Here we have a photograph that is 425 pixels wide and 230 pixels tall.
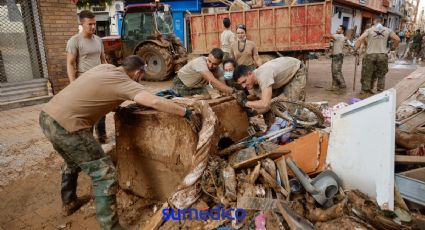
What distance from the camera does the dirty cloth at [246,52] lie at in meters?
6.03

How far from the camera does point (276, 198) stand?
101 inches

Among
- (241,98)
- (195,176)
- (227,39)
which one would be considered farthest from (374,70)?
(195,176)

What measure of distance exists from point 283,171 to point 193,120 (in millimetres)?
904

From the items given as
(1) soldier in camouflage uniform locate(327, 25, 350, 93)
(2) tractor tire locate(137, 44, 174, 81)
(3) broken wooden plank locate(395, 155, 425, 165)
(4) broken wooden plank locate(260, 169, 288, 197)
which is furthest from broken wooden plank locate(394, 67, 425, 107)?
(2) tractor tire locate(137, 44, 174, 81)

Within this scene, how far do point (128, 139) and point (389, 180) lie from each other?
2.29 metres

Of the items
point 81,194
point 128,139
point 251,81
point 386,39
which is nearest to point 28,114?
point 81,194

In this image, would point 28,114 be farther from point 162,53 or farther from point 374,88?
point 374,88

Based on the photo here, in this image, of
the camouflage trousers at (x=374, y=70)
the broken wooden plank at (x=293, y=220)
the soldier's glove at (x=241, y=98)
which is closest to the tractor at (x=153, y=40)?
the camouflage trousers at (x=374, y=70)

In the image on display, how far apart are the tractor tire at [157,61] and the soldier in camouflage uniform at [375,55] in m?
5.40

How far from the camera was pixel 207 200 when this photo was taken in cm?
265

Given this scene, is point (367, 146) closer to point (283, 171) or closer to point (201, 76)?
point (283, 171)

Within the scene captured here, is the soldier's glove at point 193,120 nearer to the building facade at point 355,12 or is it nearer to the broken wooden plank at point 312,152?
the broken wooden plank at point 312,152

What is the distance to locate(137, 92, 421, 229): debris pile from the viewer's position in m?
2.37

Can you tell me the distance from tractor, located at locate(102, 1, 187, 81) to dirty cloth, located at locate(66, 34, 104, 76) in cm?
555
